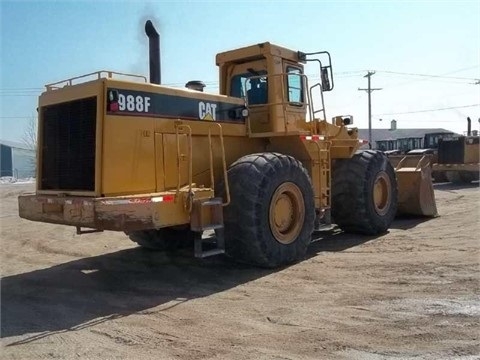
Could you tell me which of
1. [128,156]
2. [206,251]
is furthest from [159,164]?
[206,251]

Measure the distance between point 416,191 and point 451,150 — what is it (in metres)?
11.9

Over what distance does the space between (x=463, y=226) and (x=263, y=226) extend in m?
4.99

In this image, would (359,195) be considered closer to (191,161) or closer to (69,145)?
(191,161)

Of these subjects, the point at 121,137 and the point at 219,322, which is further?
the point at 121,137

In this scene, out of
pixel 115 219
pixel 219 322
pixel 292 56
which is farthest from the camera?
pixel 292 56

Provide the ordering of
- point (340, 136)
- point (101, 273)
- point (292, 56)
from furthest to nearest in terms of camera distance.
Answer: point (340, 136)
point (292, 56)
point (101, 273)

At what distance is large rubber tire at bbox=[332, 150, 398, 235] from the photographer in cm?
951

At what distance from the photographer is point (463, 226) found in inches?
394

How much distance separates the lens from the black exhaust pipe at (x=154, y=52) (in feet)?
26.9

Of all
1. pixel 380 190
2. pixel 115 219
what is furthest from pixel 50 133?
pixel 380 190

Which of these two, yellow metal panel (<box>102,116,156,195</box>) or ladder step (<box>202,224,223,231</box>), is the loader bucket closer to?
ladder step (<box>202,224,223,231</box>)

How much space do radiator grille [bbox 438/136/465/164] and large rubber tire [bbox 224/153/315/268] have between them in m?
16.4

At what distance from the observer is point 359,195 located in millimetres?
9461

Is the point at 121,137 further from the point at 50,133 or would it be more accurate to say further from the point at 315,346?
the point at 315,346
